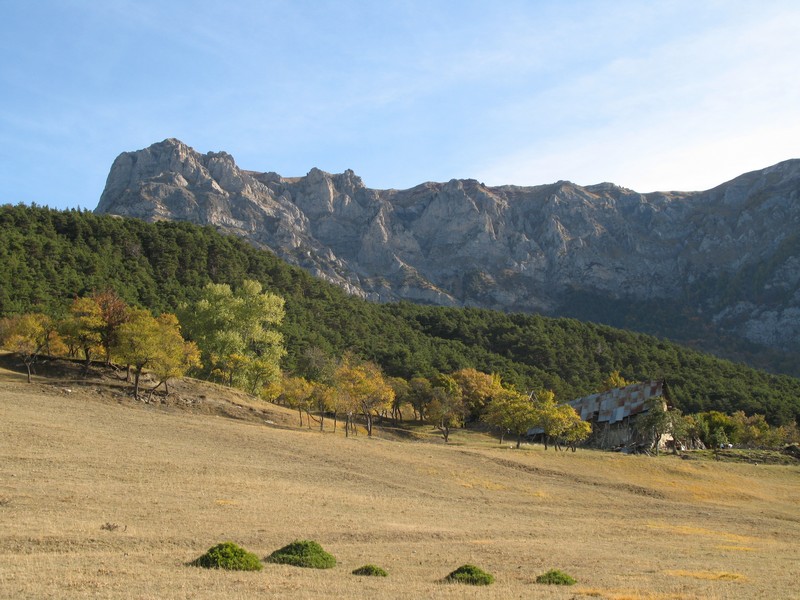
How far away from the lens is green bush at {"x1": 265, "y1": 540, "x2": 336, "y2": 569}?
22688 millimetres

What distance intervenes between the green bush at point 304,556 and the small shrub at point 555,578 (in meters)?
6.98

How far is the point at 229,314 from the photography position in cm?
8256

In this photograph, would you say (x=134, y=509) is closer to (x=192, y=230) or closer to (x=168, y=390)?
(x=168, y=390)

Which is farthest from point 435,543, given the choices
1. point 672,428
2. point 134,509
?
point 672,428

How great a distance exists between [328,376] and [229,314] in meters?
16.3

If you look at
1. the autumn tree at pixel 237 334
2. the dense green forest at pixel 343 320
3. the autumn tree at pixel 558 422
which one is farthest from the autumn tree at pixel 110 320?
the autumn tree at pixel 558 422

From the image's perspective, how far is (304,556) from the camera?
2295 centimetres

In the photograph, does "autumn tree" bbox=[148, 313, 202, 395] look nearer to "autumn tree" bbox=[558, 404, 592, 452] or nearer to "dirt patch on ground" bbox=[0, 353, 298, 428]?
"dirt patch on ground" bbox=[0, 353, 298, 428]

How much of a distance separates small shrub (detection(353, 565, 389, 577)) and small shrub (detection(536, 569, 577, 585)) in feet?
16.9

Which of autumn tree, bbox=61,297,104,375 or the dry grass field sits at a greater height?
autumn tree, bbox=61,297,104,375

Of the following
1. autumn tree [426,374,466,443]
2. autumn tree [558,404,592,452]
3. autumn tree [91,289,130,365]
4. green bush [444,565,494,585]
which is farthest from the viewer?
autumn tree [426,374,466,443]

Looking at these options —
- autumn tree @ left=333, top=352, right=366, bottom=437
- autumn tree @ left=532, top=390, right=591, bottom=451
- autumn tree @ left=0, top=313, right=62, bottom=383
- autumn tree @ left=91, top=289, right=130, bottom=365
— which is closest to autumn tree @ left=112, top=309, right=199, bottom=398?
autumn tree @ left=91, top=289, right=130, bottom=365

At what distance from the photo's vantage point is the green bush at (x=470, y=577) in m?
21.7

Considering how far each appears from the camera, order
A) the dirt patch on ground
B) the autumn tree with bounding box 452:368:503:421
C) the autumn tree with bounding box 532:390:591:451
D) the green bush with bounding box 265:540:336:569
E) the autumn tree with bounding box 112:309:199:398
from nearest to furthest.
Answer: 1. the green bush with bounding box 265:540:336:569
2. the dirt patch on ground
3. the autumn tree with bounding box 112:309:199:398
4. the autumn tree with bounding box 532:390:591:451
5. the autumn tree with bounding box 452:368:503:421
